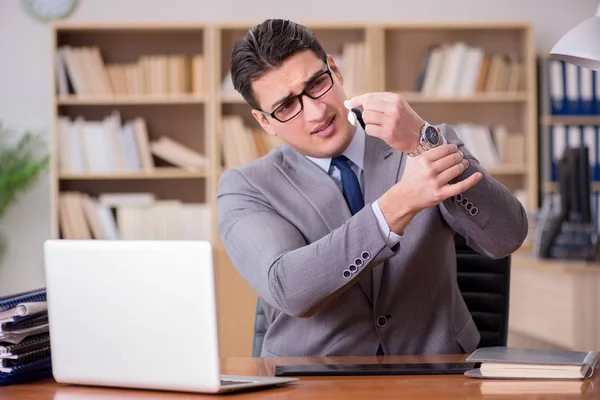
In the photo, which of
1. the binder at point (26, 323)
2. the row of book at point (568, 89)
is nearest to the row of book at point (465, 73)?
the row of book at point (568, 89)

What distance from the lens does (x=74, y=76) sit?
15.7ft

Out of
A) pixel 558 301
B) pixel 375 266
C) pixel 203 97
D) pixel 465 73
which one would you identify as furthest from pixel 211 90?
pixel 375 266

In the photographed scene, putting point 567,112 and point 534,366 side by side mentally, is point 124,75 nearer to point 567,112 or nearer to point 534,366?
point 567,112

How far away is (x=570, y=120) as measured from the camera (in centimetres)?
499

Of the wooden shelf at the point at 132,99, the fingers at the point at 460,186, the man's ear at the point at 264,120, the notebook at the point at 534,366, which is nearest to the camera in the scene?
the notebook at the point at 534,366

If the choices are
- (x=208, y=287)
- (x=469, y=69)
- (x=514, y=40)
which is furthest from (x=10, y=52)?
(x=208, y=287)

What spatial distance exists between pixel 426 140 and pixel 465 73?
3580mm

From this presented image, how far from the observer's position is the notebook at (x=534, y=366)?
1.36 m

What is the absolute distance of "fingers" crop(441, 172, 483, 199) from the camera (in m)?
1.46

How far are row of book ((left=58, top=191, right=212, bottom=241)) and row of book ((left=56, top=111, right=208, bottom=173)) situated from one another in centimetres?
17

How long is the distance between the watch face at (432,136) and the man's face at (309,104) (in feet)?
1.05

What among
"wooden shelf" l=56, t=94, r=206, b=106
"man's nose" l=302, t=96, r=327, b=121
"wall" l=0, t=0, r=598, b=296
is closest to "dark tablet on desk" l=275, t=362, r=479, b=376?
"man's nose" l=302, t=96, r=327, b=121

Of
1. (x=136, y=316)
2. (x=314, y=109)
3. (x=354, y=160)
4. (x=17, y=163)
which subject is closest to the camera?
(x=136, y=316)

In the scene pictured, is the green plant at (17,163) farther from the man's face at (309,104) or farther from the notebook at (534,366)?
the notebook at (534,366)
